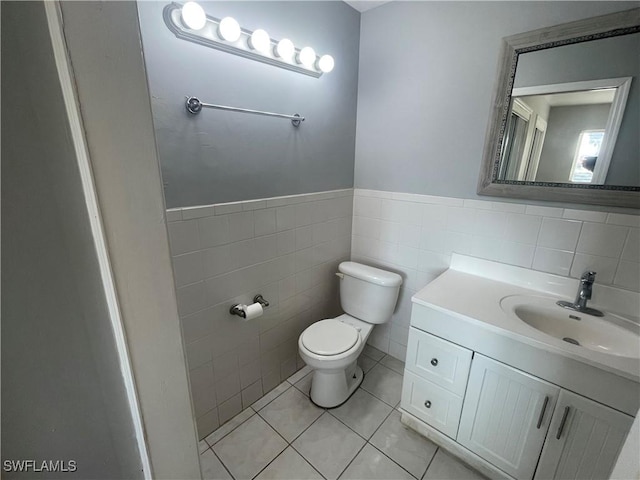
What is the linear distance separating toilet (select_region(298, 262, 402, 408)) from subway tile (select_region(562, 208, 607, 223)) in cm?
88

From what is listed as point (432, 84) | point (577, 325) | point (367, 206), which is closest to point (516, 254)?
point (577, 325)

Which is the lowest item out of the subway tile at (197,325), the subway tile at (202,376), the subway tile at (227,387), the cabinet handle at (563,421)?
the subway tile at (227,387)

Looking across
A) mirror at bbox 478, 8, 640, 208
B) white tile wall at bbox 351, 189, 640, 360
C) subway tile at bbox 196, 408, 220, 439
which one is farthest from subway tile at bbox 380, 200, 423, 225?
subway tile at bbox 196, 408, 220, 439

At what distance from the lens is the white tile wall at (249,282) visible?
129 cm

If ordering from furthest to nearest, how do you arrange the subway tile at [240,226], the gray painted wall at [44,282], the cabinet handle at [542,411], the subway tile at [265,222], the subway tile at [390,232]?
the subway tile at [390,232] → the subway tile at [265,222] → the subway tile at [240,226] → the cabinet handle at [542,411] → the gray painted wall at [44,282]

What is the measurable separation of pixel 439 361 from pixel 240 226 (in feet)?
3.88

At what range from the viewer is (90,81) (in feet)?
1.13

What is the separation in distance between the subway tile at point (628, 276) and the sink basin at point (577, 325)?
0.14 m

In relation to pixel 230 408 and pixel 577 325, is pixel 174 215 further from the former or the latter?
pixel 577 325

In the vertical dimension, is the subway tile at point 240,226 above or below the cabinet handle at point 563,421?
above

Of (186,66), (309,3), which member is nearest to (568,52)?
(309,3)

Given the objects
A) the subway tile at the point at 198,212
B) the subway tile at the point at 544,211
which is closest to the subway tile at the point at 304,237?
the subway tile at the point at 198,212

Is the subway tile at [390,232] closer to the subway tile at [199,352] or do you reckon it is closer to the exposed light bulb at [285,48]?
the exposed light bulb at [285,48]

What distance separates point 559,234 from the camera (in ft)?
4.37
